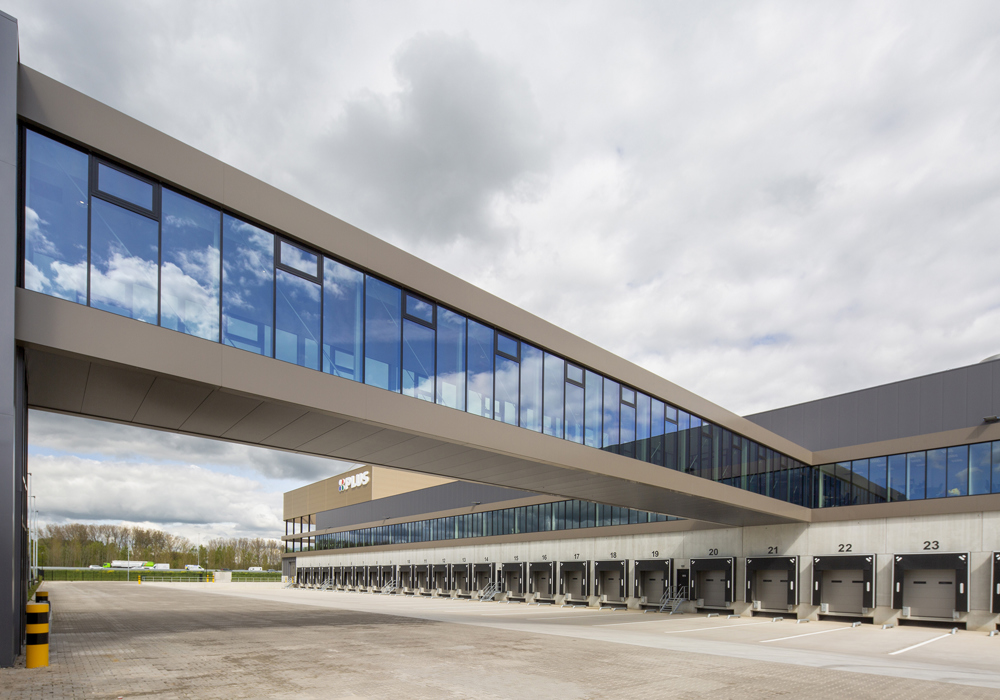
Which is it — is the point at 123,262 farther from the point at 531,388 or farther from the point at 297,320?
the point at 531,388

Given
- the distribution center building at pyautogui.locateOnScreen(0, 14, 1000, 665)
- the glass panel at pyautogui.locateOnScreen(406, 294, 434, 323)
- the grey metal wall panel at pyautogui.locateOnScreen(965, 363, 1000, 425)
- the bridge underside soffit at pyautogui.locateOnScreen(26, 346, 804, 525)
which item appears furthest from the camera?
the grey metal wall panel at pyautogui.locateOnScreen(965, 363, 1000, 425)

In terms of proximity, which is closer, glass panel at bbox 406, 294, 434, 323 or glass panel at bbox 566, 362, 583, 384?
glass panel at bbox 406, 294, 434, 323

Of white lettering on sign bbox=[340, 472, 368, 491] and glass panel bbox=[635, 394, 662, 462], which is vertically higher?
glass panel bbox=[635, 394, 662, 462]

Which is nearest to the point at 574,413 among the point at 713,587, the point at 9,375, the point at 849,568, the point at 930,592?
the point at 9,375

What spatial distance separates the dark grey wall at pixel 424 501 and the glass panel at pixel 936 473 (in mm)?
22863

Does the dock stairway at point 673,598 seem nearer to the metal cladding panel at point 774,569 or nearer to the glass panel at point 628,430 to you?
the metal cladding panel at point 774,569

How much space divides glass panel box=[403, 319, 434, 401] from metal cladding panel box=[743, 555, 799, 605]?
2063 centimetres

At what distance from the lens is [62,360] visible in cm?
1085

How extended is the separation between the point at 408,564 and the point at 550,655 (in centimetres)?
4523

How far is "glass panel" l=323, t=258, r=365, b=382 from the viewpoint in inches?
559

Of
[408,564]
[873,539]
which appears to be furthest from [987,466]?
[408,564]

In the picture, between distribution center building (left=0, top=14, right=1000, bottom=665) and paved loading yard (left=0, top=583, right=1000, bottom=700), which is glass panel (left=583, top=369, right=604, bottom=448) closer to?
distribution center building (left=0, top=14, right=1000, bottom=665)

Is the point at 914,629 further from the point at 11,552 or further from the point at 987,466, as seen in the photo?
the point at 11,552

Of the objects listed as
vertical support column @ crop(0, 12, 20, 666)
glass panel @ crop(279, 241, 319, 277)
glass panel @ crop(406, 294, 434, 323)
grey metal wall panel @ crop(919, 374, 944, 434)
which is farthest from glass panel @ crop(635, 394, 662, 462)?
vertical support column @ crop(0, 12, 20, 666)
